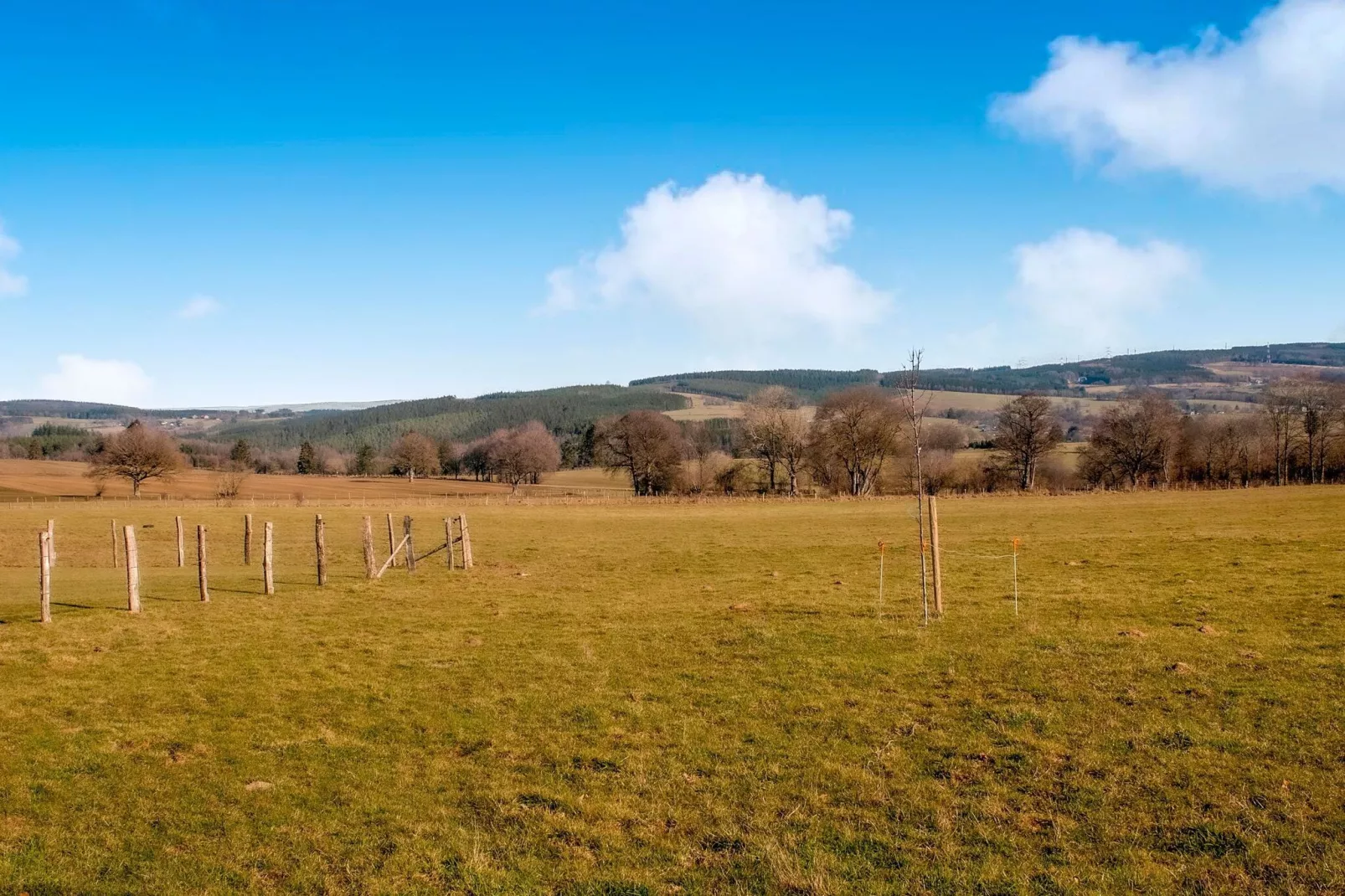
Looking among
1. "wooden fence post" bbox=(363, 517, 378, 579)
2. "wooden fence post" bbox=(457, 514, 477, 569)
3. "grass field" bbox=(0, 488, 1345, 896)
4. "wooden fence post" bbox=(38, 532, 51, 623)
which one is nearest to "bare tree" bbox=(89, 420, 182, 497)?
"grass field" bbox=(0, 488, 1345, 896)

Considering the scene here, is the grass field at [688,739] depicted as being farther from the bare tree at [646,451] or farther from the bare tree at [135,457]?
the bare tree at [135,457]

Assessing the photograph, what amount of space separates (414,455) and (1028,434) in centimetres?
10596

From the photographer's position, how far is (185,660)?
17.6m

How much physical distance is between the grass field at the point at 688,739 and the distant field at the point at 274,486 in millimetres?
73717

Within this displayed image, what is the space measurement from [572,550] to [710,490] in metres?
56.8

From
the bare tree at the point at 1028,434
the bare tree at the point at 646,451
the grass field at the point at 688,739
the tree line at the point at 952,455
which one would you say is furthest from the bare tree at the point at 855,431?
the grass field at the point at 688,739

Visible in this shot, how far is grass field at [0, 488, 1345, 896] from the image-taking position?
28.0ft

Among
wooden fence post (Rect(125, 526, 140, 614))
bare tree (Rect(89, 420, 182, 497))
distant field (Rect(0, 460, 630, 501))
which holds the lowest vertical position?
distant field (Rect(0, 460, 630, 501))

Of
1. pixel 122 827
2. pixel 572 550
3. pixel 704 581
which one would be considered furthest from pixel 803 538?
pixel 122 827

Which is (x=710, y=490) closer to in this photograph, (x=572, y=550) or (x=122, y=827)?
(x=572, y=550)

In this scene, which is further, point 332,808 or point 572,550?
point 572,550

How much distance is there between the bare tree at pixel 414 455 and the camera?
148375 millimetres

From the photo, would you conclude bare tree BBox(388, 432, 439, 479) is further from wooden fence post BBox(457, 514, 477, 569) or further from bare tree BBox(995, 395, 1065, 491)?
wooden fence post BBox(457, 514, 477, 569)

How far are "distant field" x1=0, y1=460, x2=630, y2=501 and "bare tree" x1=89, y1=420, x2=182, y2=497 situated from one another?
3313mm
